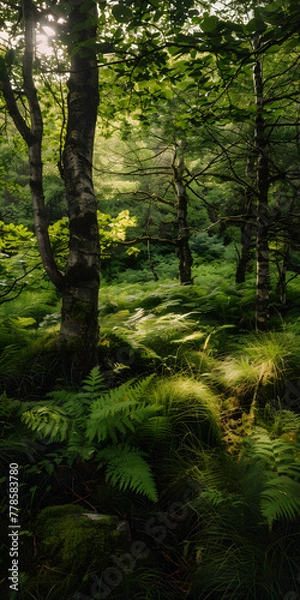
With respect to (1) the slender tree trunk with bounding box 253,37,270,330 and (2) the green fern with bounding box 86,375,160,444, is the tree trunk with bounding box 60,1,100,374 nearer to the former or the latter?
(2) the green fern with bounding box 86,375,160,444

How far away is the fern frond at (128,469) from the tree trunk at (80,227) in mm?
938

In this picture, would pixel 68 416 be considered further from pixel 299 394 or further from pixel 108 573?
pixel 299 394

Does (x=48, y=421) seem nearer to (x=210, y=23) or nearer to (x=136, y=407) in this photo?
(x=136, y=407)

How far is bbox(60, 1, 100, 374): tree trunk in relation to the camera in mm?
2779

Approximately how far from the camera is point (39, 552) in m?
1.65

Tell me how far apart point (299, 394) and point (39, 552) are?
7.72ft

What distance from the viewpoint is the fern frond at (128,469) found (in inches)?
70.0

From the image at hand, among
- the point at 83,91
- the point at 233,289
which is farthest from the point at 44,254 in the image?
the point at 233,289

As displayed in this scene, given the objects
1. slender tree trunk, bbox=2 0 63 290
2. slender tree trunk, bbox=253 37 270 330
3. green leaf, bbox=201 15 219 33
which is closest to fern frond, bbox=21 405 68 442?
slender tree trunk, bbox=2 0 63 290

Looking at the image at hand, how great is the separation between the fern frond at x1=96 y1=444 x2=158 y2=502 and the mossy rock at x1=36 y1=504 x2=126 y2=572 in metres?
0.22

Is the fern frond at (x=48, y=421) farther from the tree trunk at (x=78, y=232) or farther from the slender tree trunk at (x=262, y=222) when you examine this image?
the slender tree trunk at (x=262, y=222)

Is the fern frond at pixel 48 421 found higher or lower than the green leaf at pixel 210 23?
lower

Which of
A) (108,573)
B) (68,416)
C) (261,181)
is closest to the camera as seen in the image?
(108,573)

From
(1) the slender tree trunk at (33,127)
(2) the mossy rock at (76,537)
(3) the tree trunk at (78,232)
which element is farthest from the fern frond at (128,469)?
(1) the slender tree trunk at (33,127)
